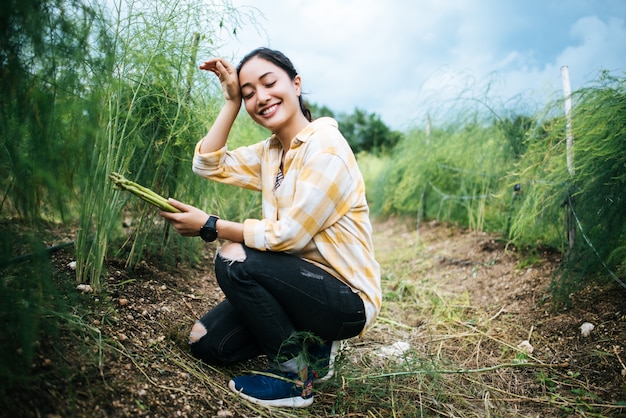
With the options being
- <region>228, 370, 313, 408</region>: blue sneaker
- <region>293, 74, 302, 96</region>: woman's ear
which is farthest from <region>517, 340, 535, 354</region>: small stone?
<region>293, 74, 302, 96</region>: woman's ear

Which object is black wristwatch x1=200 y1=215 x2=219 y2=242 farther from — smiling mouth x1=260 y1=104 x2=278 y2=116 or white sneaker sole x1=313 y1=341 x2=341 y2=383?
white sneaker sole x1=313 y1=341 x2=341 y2=383

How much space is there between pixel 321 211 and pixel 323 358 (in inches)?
20.1

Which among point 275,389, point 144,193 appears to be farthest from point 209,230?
point 275,389

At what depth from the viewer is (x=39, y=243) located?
3.71 ft

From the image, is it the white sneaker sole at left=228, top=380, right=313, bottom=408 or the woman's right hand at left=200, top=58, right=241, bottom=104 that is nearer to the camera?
the white sneaker sole at left=228, top=380, right=313, bottom=408

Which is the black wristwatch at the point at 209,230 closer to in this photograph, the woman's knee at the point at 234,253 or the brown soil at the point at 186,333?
the woman's knee at the point at 234,253

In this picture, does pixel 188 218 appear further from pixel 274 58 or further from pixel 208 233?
pixel 274 58

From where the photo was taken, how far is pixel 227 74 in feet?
5.13

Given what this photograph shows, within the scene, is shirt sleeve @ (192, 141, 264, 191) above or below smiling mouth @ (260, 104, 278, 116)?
below

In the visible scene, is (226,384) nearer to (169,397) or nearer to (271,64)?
(169,397)

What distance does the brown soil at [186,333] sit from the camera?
117 centimetres

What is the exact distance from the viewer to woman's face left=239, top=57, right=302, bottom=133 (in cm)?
152

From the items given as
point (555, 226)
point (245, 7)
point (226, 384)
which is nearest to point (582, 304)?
point (555, 226)

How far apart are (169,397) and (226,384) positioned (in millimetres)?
246
